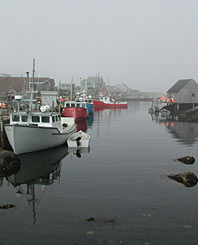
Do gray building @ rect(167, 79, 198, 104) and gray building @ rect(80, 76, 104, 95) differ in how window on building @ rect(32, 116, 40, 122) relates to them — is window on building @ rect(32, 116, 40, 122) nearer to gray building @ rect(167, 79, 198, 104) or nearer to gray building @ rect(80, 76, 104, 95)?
gray building @ rect(167, 79, 198, 104)

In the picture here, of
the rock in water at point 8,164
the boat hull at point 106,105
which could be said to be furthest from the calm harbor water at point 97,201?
the boat hull at point 106,105

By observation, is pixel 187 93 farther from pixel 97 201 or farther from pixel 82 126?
pixel 97 201

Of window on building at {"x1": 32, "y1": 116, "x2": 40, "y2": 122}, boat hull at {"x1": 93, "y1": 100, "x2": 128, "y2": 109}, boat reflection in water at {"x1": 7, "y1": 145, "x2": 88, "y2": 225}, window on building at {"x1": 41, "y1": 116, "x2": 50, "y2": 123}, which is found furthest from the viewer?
boat hull at {"x1": 93, "y1": 100, "x2": 128, "y2": 109}

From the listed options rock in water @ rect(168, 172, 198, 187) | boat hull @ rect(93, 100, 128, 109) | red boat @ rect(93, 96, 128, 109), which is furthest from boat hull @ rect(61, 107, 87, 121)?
boat hull @ rect(93, 100, 128, 109)

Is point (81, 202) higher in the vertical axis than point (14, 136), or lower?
lower

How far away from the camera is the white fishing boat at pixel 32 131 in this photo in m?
18.3

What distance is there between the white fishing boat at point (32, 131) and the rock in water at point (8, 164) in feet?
7.14

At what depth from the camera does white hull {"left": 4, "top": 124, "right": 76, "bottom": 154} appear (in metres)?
18.2

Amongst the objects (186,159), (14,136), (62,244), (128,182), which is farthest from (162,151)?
(62,244)

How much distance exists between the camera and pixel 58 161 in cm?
1902

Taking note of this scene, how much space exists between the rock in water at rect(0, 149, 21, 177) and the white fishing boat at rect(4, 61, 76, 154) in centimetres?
217

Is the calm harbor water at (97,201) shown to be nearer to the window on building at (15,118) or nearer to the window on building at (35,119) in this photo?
the window on building at (35,119)

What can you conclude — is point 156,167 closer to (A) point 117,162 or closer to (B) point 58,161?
(A) point 117,162

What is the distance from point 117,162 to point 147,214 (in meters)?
8.70
